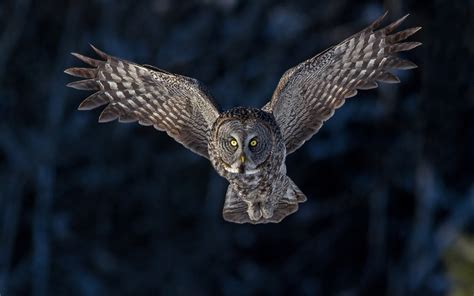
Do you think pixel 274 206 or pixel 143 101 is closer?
pixel 274 206

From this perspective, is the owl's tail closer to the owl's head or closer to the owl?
the owl

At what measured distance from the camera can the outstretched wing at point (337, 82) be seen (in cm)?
663

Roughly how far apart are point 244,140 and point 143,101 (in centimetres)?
102

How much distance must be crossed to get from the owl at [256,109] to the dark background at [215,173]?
5.53 metres

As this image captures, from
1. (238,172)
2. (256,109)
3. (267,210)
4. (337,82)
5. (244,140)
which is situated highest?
(337,82)

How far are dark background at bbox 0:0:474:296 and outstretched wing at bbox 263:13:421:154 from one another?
18.8 ft

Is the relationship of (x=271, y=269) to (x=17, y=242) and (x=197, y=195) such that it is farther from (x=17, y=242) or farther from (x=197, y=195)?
(x=17, y=242)

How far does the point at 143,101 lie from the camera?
6902 millimetres

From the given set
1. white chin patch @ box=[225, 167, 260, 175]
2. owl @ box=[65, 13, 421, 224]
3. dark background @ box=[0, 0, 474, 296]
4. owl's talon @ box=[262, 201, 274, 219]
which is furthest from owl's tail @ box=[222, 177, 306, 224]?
dark background @ box=[0, 0, 474, 296]

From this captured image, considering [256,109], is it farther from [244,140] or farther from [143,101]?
[143,101]

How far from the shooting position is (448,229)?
519 inches

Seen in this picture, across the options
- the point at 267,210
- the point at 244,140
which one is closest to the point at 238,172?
the point at 244,140

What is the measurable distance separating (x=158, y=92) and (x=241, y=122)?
0.90 meters

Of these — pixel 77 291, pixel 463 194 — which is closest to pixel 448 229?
pixel 463 194
